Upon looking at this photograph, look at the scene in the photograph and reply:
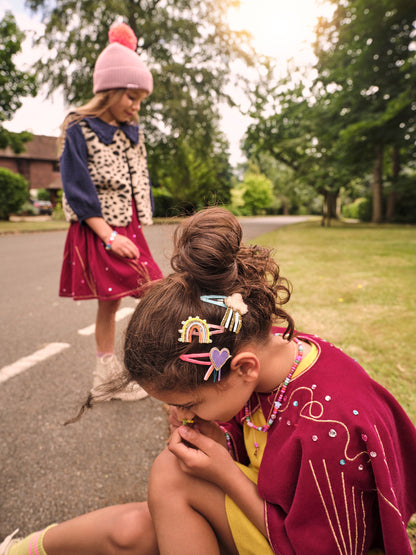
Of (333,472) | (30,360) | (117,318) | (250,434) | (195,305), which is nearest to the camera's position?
(333,472)

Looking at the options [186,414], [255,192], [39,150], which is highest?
[39,150]

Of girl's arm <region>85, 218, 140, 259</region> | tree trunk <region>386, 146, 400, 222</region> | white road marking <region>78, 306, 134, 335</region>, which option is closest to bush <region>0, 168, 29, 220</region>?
white road marking <region>78, 306, 134, 335</region>

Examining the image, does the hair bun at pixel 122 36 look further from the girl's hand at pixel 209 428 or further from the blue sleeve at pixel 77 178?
the girl's hand at pixel 209 428

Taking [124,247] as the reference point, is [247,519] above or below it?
below

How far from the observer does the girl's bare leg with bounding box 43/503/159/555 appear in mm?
1146

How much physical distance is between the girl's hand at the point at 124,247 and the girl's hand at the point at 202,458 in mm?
1158

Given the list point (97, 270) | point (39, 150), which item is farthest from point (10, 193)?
point (97, 270)

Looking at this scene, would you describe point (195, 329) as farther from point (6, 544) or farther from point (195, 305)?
point (6, 544)

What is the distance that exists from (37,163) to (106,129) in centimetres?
3820

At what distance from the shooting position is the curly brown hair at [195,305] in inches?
40.1

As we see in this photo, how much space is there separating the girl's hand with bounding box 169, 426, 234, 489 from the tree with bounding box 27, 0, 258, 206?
17.6 m

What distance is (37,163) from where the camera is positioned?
3522 centimetres

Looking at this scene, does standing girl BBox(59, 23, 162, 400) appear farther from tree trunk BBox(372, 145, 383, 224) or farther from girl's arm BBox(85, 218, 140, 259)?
tree trunk BBox(372, 145, 383, 224)

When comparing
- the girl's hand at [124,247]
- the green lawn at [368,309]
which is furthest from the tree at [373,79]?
the girl's hand at [124,247]
